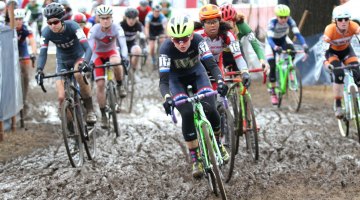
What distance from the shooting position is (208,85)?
25.8 feet

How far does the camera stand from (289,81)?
14000 millimetres

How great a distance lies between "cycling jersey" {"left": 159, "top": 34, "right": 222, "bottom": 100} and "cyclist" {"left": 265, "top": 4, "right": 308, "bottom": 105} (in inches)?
230

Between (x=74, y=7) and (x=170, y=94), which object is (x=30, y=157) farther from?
(x=74, y=7)

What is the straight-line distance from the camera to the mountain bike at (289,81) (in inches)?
538

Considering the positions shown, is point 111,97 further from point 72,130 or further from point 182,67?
point 182,67

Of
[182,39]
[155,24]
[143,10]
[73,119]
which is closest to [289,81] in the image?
[73,119]

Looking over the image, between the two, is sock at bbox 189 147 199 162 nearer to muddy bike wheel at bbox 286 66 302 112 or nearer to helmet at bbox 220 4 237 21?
helmet at bbox 220 4 237 21

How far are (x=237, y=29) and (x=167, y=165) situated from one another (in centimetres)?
238

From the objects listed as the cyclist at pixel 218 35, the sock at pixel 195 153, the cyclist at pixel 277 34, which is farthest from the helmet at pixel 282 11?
the sock at pixel 195 153

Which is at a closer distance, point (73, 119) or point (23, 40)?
point (73, 119)

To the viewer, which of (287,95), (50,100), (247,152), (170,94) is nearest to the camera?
(170,94)

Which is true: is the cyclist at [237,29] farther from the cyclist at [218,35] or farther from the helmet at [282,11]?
the helmet at [282,11]

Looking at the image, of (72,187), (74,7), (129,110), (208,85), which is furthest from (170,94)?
(74,7)

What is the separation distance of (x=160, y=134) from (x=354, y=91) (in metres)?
3.59
